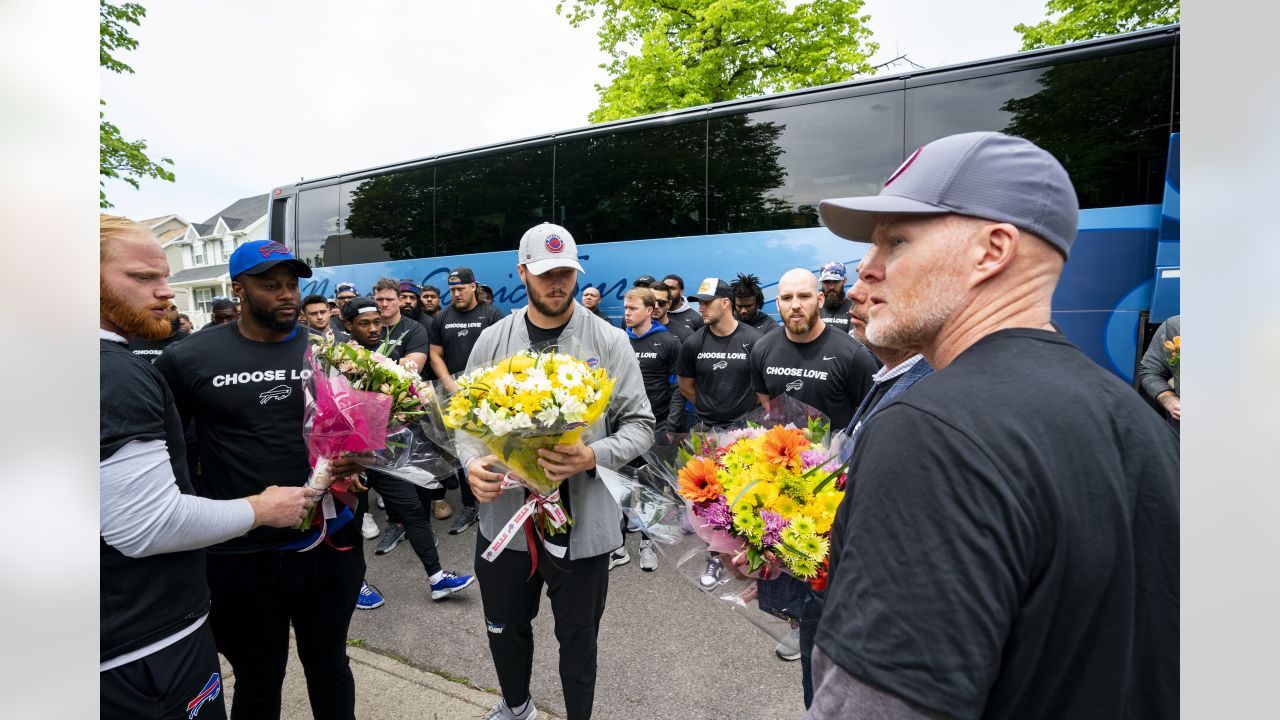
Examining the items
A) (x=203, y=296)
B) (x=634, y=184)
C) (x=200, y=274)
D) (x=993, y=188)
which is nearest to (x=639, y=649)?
(x=993, y=188)

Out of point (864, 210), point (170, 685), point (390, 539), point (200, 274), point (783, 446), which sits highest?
point (200, 274)

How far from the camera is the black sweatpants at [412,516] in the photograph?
4930 millimetres

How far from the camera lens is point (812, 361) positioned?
15.6 feet

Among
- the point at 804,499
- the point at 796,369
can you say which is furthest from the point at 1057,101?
the point at 804,499

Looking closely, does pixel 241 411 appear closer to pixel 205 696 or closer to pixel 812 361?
pixel 205 696

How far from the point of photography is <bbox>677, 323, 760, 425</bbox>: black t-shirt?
5.86 metres

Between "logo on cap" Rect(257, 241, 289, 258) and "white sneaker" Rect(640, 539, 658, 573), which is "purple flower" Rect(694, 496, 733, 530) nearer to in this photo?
"logo on cap" Rect(257, 241, 289, 258)

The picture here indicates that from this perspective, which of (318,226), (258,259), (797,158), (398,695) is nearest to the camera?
(258,259)

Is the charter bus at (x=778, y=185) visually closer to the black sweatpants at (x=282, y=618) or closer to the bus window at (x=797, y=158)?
the bus window at (x=797, y=158)

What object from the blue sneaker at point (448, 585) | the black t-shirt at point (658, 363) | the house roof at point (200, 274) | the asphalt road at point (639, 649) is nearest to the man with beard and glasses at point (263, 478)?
the asphalt road at point (639, 649)

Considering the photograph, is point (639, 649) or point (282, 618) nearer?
point (282, 618)

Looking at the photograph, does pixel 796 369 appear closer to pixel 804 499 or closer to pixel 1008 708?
pixel 804 499

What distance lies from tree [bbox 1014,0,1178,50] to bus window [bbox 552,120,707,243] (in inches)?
280

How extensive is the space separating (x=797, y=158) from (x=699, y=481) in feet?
23.5
